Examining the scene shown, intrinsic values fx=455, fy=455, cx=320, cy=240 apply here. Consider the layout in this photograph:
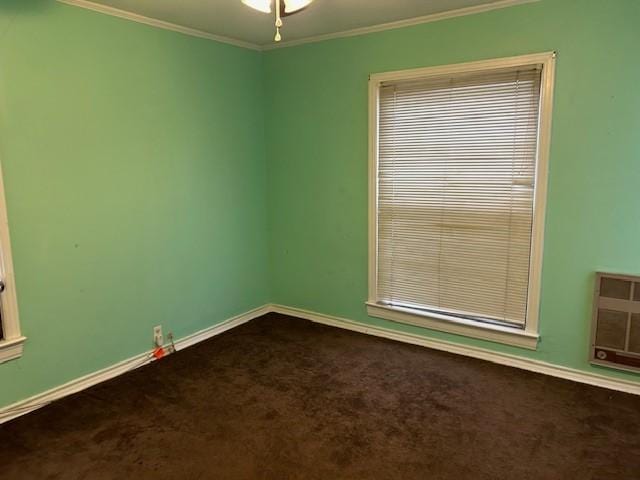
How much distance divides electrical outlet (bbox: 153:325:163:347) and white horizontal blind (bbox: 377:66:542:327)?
1.73 meters

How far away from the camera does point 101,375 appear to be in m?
2.98

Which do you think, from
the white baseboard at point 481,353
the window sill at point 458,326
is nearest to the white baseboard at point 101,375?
the white baseboard at point 481,353

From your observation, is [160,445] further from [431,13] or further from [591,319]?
[431,13]

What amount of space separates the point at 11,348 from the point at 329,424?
181 cm

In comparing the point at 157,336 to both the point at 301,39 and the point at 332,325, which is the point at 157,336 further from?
the point at 301,39

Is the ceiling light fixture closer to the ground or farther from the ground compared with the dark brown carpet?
farther from the ground

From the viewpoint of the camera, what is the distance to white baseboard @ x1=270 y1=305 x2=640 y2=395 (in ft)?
9.28

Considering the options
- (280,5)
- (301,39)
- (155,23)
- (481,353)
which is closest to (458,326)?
(481,353)

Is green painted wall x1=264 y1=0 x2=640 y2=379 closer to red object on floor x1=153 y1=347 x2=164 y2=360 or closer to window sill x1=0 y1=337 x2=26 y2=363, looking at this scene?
red object on floor x1=153 y1=347 x2=164 y2=360

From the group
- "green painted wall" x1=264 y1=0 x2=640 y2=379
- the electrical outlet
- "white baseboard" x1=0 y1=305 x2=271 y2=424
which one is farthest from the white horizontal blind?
the electrical outlet

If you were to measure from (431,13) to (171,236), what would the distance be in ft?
7.82

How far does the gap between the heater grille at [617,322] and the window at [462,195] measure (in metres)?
0.35

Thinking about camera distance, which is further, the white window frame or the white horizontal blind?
the white horizontal blind

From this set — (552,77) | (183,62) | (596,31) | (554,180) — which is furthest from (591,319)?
(183,62)
